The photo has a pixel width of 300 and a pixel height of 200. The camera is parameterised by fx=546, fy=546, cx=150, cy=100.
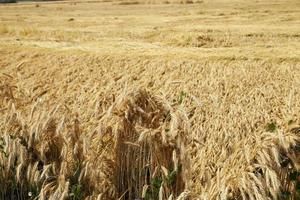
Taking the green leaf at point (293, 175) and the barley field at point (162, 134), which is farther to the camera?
the green leaf at point (293, 175)

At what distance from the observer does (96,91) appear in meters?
13.0

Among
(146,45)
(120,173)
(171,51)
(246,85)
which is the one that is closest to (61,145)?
(120,173)

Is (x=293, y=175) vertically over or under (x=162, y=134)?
under

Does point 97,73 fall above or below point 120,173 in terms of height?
above

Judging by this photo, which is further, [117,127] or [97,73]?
[97,73]

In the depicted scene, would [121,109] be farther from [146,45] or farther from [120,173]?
[146,45]

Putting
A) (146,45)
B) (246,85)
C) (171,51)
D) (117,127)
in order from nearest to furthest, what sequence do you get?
Answer: (117,127)
(246,85)
(171,51)
(146,45)

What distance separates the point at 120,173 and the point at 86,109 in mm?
2289

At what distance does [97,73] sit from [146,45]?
406 cm

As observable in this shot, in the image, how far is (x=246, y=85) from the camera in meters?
12.0

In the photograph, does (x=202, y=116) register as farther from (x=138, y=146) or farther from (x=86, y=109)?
(x=86, y=109)

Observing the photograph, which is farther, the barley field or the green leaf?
the green leaf

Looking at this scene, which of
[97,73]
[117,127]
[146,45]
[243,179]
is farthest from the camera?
[146,45]

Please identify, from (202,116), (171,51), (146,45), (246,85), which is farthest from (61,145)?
(146,45)
